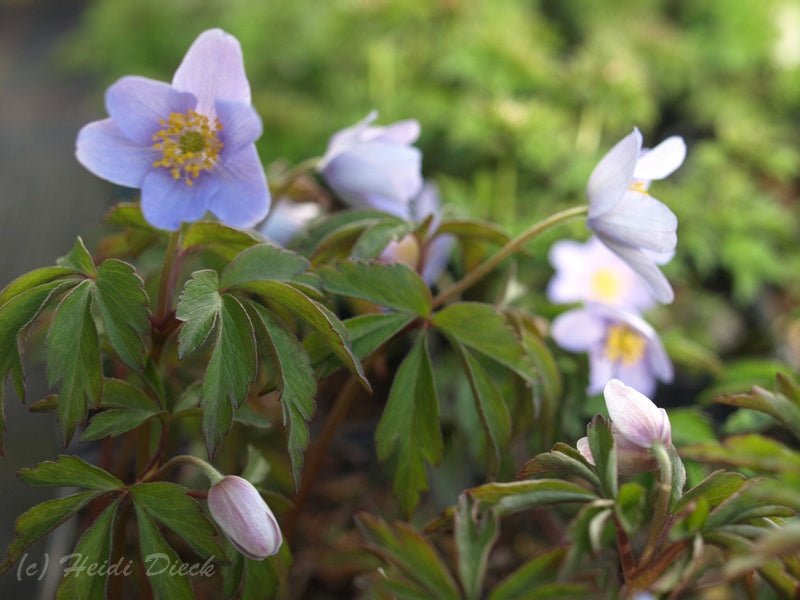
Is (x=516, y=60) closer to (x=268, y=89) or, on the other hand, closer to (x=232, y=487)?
(x=268, y=89)

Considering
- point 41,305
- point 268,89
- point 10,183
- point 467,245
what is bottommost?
point 10,183

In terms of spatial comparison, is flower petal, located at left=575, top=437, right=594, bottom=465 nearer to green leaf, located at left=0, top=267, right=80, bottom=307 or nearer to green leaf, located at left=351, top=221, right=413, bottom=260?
green leaf, located at left=351, top=221, right=413, bottom=260

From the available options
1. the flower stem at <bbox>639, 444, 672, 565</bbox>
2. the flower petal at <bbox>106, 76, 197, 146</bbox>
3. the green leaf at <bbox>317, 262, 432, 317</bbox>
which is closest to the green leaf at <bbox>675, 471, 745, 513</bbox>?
the flower stem at <bbox>639, 444, 672, 565</bbox>

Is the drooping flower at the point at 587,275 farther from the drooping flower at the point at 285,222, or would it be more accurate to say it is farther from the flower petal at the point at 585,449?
the flower petal at the point at 585,449

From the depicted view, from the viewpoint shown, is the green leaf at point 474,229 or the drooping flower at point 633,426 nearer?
the drooping flower at point 633,426

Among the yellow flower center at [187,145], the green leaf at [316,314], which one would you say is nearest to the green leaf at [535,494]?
the green leaf at [316,314]

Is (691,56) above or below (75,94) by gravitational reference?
above

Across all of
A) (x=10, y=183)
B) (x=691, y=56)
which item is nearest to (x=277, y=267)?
(x=691, y=56)
